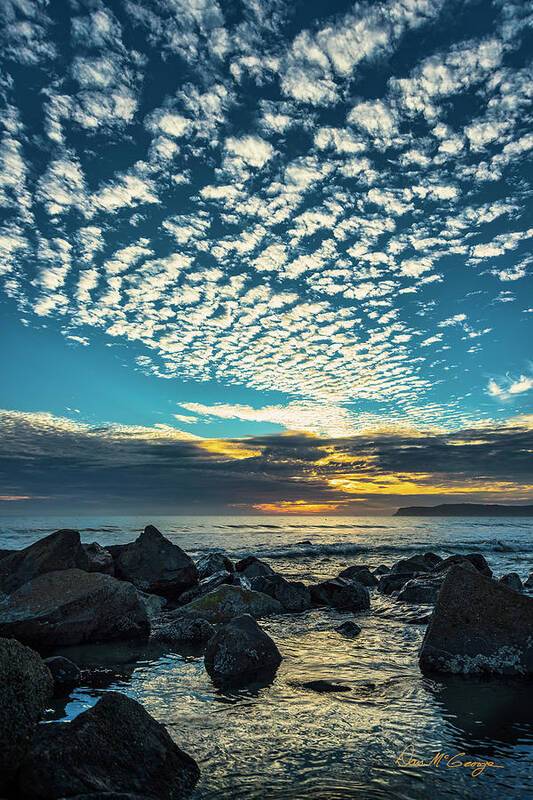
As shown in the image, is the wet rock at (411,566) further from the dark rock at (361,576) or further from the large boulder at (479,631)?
the large boulder at (479,631)

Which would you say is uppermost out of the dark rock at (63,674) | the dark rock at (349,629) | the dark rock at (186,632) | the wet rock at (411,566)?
the dark rock at (63,674)

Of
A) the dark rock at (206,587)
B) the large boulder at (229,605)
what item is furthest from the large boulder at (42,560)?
the large boulder at (229,605)

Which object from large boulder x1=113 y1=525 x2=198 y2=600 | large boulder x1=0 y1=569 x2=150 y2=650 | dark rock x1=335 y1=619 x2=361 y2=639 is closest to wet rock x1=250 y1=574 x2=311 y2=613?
dark rock x1=335 y1=619 x2=361 y2=639

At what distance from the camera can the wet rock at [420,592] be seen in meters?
14.2

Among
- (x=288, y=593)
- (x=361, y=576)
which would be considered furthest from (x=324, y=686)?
(x=361, y=576)

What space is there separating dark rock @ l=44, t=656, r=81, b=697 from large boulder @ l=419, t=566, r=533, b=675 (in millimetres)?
5697

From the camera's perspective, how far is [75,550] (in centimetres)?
1410

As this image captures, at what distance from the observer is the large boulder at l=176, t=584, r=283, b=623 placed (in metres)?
11.6

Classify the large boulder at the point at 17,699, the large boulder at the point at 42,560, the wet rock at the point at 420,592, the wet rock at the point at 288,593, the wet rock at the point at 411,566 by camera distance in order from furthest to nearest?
1. the wet rock at the point at 411,566
2. the wet rock at the point at 420,592
3. the wet rock at the point at 288,593
4. the large boulder at the point at 42,560
5. the large boulder at the point at 17,699

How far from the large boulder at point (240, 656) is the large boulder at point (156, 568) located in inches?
364

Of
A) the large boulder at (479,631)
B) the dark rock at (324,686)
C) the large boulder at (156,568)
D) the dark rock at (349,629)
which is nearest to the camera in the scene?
the dark rock at (324,686)

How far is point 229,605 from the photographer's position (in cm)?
1192

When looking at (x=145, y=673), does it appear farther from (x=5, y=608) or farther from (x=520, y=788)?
(x=520, y=788)
